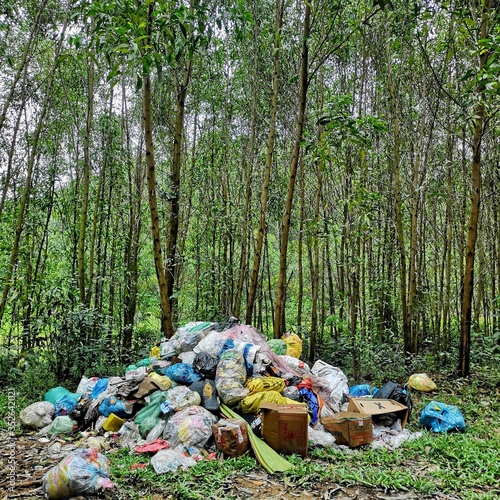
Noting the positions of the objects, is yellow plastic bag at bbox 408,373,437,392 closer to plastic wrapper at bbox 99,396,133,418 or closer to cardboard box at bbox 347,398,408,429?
cardboard box at bbox 347,398,408,429

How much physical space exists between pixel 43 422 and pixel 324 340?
6187mm

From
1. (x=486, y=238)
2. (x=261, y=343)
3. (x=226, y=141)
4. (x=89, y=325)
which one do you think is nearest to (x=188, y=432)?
(x=261, y=343)

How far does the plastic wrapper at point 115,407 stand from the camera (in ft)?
Result: 13.0

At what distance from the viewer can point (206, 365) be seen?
4160 millimetres

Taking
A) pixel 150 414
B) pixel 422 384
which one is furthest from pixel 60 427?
pixel 422 384

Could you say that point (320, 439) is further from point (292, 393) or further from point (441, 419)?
point (441, 419)

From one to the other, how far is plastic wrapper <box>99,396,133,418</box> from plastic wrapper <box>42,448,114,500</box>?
4.40ft

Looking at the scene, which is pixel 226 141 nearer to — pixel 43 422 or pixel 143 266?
pixel 143 266

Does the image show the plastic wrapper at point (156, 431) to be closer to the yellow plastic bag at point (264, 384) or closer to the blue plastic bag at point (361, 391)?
the yellow plastic bag at point (264, 384)

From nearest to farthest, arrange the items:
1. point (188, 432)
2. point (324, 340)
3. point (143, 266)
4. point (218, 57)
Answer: point (188, 432) → point (218, 57) → point (324, 340) → point (143, 266)

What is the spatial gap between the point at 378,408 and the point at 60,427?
3146mm

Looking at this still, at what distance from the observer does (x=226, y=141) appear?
8.37m

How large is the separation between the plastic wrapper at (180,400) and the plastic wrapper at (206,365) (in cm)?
24

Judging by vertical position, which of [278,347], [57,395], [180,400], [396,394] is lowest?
[57,395]
